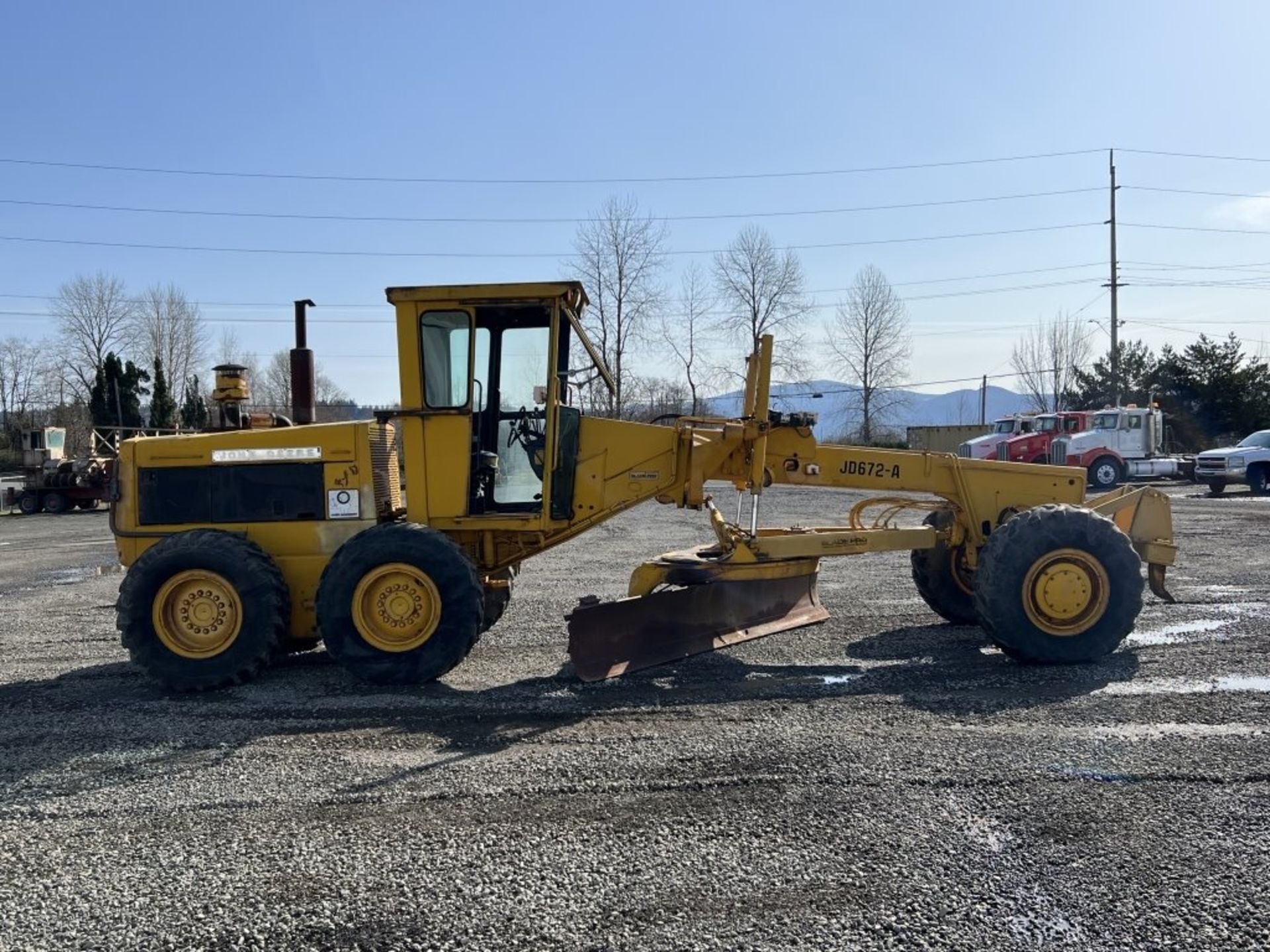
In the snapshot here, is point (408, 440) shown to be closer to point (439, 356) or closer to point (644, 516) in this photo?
point (439, 356)

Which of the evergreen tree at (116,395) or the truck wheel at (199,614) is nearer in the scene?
the truck wheel at (199,614)

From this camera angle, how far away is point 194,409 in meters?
50.5

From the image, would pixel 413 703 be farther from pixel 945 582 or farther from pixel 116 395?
pixel 116 395

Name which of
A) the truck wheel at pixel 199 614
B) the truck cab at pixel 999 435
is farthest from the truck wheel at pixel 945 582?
the truck cab at pixel 999 435

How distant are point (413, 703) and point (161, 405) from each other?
49.3 metres

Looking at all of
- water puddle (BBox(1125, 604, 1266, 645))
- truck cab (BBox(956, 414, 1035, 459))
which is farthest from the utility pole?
water puddle (BBox(1125, 604, 1266, 645))

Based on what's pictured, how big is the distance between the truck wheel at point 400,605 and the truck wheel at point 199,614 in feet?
1.76

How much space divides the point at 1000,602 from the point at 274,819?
16.4ft

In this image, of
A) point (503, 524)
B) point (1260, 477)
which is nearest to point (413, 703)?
point (503, 524)

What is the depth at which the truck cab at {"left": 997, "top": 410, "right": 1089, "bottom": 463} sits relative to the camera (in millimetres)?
30609

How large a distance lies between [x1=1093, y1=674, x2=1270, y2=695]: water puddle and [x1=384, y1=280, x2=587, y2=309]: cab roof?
4.62m

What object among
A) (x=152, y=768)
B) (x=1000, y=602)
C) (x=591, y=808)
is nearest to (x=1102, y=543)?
(x=1000, y=602)

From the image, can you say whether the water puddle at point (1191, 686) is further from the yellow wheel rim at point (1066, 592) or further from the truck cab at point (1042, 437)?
the truck cab at point (1042, 437)

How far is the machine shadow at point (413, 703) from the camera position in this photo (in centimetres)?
526
